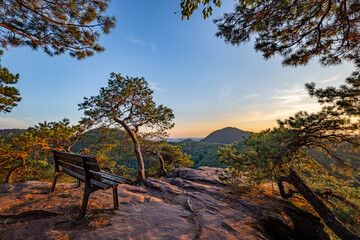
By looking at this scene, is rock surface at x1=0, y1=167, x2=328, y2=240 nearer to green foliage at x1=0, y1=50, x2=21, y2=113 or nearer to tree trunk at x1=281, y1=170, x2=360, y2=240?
tree trunk at x1=281, y1=170, x2=360, y2=240

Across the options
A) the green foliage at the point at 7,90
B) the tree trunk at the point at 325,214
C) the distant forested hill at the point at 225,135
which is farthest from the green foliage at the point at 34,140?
the distant forested hill at the point at 225,135

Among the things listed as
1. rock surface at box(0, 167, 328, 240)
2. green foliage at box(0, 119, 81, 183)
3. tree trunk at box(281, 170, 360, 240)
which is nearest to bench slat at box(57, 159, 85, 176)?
rock surface at box(0, 167, 328, 240)

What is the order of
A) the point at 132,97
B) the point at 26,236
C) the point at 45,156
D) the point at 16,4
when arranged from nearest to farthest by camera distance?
the point at 26,236 → the point at 16,4 → the point at 45,156 → the point at 132,97

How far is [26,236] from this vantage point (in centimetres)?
225

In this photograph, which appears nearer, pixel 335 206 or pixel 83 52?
pixel 83 52

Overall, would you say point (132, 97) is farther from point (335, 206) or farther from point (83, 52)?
point (335, 206)

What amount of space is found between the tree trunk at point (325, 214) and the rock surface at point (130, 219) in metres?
0.32

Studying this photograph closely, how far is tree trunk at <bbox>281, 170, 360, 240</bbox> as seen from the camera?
4.03 metres

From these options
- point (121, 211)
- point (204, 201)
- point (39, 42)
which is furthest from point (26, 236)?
point (39, 42)

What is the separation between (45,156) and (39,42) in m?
6.47

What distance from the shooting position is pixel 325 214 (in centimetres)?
459

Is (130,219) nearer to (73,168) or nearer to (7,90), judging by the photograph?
(73,168)

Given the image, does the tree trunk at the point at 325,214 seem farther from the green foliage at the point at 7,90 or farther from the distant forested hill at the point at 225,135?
the distant forested hill at the point at 225,135

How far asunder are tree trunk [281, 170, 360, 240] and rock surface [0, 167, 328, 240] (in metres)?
0.32
